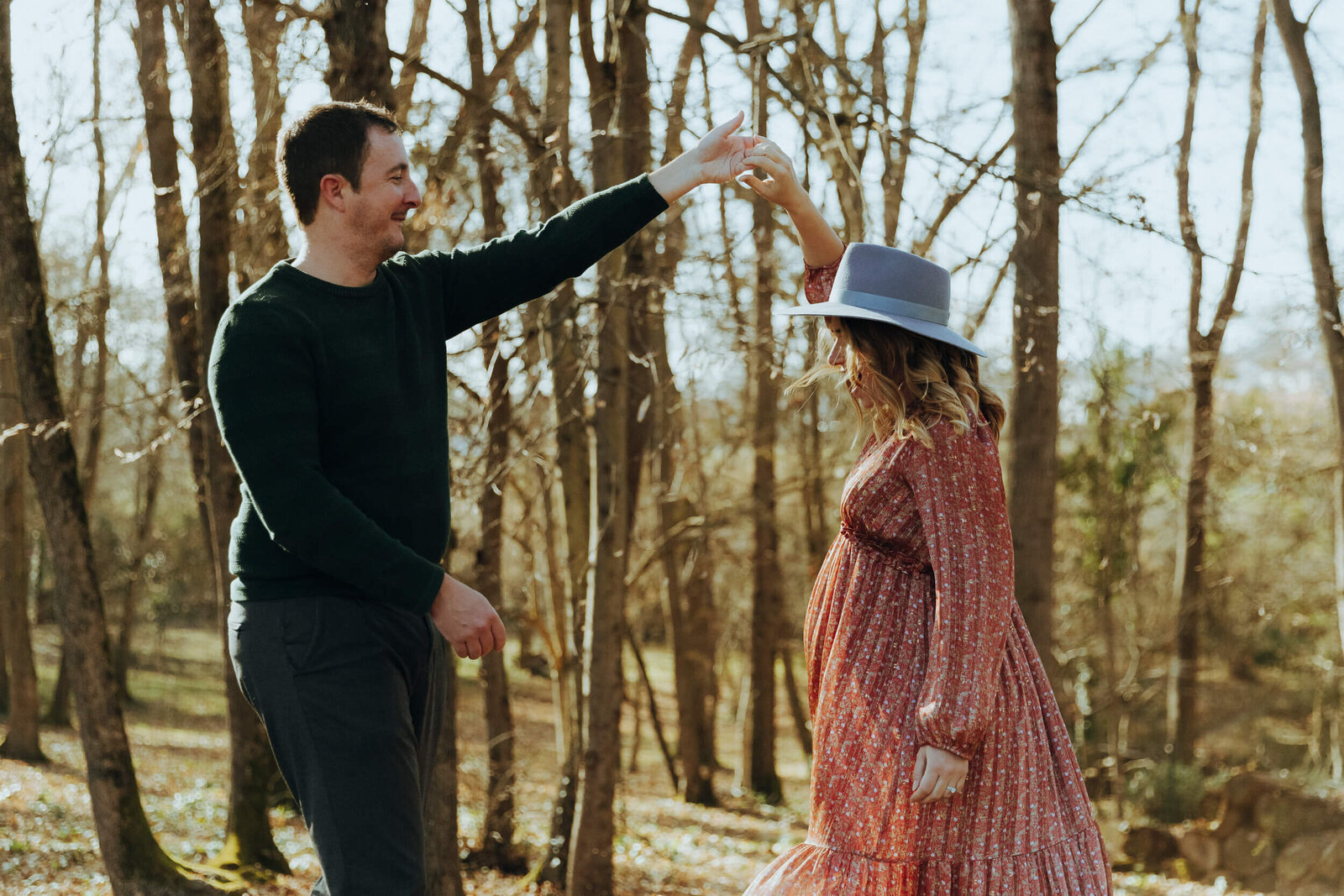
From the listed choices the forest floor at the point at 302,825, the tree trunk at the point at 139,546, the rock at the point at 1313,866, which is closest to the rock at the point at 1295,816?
the rock at the point at 1313,866

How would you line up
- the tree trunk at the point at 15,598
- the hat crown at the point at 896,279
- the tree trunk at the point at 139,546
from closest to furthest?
the hat crown at the point at 896,279 < the tree trunk at the point at 15,598 < the tree trunk at the point at 139,546

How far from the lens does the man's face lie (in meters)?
2.21

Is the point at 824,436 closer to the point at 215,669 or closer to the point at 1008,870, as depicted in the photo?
the point at 1008,870

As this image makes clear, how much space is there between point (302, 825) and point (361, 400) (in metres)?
8.65

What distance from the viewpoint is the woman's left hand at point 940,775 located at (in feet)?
7.22

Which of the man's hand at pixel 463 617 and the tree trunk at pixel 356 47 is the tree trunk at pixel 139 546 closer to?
the tree trunk at pixel 356 47

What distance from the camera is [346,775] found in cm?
205

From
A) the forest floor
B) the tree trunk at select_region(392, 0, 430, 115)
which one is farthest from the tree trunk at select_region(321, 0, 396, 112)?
the forest floor

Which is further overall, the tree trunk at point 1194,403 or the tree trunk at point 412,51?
the tree trunk at point 1194,403

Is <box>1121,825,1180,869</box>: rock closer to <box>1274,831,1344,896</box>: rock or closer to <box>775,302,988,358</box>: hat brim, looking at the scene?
<box>1274,831,1344,896</box>: rock

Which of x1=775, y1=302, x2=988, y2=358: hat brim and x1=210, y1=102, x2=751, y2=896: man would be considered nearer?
x1=210, y1=102, x2=751, y2=896: man

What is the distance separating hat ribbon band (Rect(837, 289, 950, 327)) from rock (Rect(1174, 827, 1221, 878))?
1052 cm

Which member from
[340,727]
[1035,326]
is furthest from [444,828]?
[1035,326]

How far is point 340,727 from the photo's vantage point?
2.05 meters
